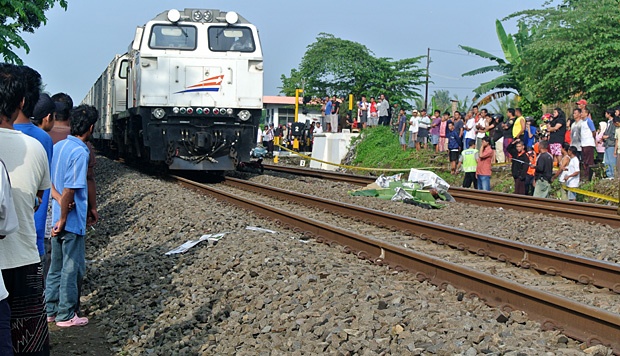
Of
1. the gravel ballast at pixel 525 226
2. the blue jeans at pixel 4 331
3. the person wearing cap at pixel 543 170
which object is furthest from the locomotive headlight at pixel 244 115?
the blue jeans at pixel 4 331

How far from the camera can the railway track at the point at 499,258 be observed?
16.3 feet

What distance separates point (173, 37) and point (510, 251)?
1029 cm

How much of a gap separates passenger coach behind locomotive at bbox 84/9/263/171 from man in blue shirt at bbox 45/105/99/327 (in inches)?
385

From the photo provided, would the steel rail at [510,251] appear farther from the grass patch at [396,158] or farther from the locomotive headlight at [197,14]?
the grass patch at [396,158]

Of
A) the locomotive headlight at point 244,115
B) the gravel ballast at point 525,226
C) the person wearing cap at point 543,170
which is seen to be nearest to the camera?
the gravel ballast at point 525,226

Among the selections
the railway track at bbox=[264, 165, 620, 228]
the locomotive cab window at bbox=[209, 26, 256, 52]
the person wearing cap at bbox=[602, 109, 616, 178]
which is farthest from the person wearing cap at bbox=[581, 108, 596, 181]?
the locomotive cab window at bbox=[209, 26, 256, 52]

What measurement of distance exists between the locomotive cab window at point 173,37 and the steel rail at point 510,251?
6.35 m

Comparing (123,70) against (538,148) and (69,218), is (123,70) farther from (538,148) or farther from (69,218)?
(69,218)

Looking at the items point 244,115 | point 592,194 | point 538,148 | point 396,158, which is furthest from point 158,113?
point 396,158

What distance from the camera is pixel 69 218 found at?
18.2 ft

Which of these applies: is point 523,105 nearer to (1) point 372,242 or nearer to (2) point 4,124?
(1) point 372,242

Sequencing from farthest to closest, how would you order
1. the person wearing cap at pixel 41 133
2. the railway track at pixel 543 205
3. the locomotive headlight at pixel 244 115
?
the locomotive headlight at pixel 244 115 → the railway track at pixel 543 205 → the person wearing cap at pixel 41 133

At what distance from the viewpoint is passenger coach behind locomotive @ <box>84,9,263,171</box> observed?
51.0 feet

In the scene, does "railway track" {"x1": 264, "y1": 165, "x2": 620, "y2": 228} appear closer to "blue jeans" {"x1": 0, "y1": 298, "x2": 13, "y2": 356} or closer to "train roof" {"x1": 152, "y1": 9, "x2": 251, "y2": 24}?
"train roof" {"x1": 152, "y1": 9, "x2": 251, "y2": 24}
